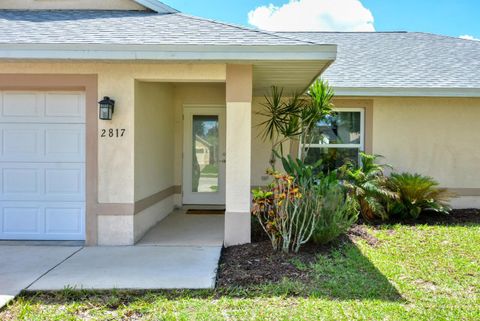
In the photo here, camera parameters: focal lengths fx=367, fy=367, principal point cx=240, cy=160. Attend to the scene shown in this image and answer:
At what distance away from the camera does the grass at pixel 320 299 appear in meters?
3.54

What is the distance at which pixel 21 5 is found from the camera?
737 cm

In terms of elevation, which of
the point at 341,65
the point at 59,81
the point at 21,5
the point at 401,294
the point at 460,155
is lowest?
the point at 401,294

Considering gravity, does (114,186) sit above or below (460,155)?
below

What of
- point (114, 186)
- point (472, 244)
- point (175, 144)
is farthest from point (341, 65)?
point (114, 186)

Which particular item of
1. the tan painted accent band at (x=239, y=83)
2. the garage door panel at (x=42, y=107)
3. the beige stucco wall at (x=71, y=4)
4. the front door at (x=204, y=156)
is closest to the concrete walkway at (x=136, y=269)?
the garage door panel at (x=42, y=107)

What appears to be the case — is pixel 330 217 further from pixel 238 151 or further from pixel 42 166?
pixel 42 166

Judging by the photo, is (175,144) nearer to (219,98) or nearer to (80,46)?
(219,98)

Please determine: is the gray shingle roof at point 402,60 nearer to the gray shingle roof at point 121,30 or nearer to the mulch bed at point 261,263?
the gray shingle roof at point 121,30

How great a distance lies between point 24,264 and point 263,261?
315 cm

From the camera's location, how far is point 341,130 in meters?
8.58

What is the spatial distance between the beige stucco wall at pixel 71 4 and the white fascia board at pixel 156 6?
0.65ft

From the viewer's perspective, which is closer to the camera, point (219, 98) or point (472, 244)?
point (472, 244)

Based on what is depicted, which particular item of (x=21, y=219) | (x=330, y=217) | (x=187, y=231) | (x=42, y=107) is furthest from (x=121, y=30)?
(x=330, y=217)

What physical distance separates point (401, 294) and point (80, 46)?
16.8ft
